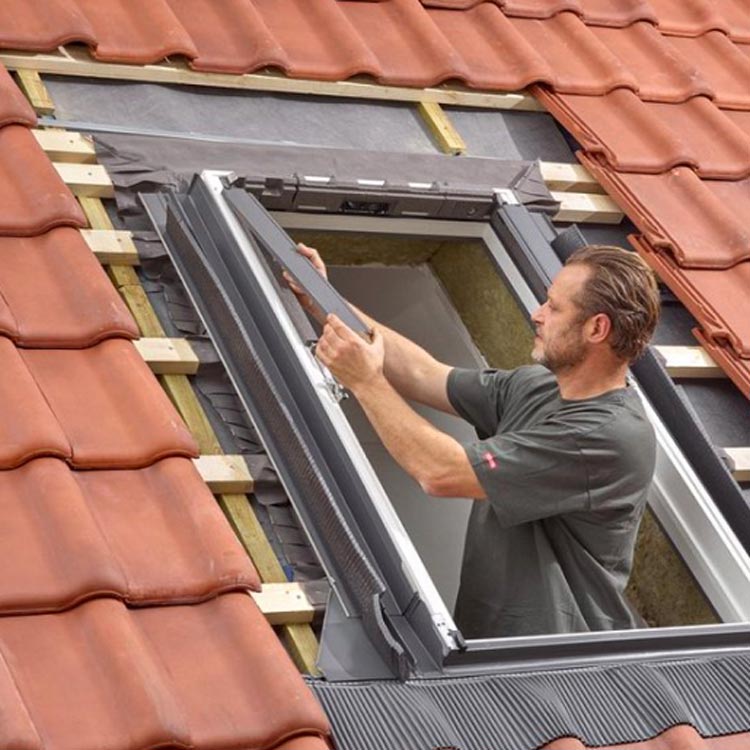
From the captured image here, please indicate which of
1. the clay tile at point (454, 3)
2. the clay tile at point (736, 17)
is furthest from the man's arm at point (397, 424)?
the clay tile at point (736, 17)

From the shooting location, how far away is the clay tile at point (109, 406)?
11.4 feet

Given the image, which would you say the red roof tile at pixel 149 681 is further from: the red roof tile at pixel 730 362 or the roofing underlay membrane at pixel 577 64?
the roofing underlay membrane at pixel 577 64

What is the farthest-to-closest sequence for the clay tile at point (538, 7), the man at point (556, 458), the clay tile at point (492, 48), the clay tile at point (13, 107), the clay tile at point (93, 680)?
the clay tile at point (538, 7) < the clay tile at point (492, 48) < the clay tile at point (13, 107) < the man at point (556, 458) < the clay tile at point (93, 680)

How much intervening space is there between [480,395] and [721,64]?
203cm

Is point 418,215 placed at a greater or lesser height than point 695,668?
greater

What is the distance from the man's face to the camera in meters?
3.96

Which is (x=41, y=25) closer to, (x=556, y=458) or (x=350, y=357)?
(x=350, y=357)

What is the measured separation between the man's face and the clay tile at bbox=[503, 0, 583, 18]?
1689 mm

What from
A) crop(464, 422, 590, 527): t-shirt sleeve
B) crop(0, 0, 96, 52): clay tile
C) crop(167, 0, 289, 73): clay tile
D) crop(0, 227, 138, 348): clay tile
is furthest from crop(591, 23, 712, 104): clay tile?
crop(0, 227, 138, 348): clay tile

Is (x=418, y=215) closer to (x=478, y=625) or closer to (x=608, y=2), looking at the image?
(x=478, y=625)

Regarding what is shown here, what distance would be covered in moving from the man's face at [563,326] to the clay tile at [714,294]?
648mm

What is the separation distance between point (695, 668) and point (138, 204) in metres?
1.70

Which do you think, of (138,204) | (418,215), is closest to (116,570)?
(138,204)

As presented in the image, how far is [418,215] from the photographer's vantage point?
4539 mm
